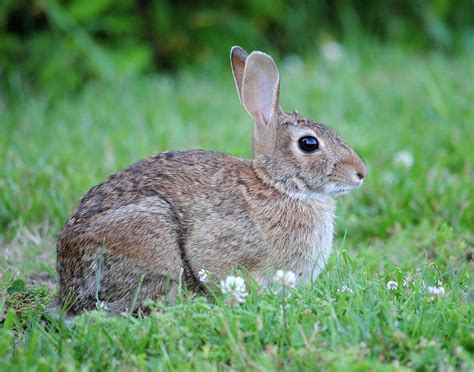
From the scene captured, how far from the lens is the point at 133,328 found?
3729mm

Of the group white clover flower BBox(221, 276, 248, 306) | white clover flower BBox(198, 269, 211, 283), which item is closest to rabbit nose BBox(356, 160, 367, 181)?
white clover flower BBox(198, 269, 211, 283)

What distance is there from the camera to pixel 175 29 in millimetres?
10195

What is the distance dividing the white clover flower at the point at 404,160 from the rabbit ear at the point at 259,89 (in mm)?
2000

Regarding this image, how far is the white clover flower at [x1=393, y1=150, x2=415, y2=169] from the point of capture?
21.9ft

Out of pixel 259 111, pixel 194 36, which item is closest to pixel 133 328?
pixel 259 111

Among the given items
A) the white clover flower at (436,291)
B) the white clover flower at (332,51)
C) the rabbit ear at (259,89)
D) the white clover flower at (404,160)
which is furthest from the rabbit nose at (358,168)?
the white clover flower at (332,51)

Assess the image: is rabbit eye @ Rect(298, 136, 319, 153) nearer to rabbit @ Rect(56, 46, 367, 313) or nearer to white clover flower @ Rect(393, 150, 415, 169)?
rabbit @ Rect(56, 46, 367, 313)

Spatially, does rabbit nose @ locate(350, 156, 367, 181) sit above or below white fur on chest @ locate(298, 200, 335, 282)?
above

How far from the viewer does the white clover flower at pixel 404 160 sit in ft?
21.9

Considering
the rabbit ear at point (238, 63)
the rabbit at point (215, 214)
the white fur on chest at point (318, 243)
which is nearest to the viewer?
the rabbit at point (215, 214)

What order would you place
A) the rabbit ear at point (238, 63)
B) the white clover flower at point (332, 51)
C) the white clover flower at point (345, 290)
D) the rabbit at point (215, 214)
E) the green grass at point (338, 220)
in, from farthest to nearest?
the white clover flower at point (332, 51)
the rabbit ear at point (238, 63)
the rabbit at point (215, 214)
the white clover flower at point (345, 290)
the green grass at point (338, 220)

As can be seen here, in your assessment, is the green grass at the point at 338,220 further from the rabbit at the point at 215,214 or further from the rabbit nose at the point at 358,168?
the rabbit nose at the point at 358,168

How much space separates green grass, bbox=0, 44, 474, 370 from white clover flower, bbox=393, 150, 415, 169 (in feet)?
0.18

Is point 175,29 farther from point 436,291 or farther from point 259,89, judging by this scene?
point 436,291
